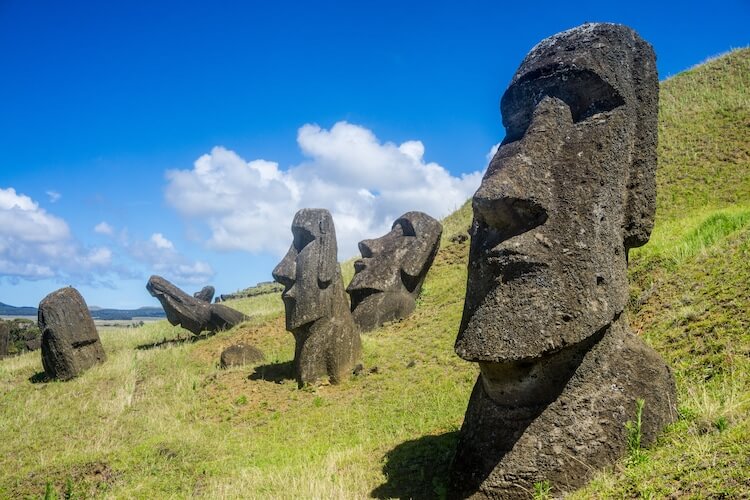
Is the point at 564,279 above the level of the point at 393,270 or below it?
below

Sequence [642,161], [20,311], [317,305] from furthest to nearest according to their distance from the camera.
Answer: [20,311] < [317,305] < [642,161]

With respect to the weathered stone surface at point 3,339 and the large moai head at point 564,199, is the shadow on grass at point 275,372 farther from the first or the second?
the weathered stone surface at point 3,339

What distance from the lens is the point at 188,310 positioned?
60.3 feet

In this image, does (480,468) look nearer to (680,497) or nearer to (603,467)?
(603,467)

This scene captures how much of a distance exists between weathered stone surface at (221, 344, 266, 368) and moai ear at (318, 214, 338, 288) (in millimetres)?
3306

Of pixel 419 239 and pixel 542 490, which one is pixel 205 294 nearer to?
pixel 419 239

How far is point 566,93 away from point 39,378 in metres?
14.8

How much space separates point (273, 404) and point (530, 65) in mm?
7428

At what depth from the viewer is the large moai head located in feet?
14.3

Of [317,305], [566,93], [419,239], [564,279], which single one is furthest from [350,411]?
[419,239]

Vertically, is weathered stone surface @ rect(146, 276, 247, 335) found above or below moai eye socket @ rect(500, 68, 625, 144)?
below

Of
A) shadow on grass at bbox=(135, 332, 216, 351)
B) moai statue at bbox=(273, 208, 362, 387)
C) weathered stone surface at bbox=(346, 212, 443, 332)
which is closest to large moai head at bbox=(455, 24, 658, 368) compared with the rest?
moai statue at bbox=(273, 208, 362, 387)

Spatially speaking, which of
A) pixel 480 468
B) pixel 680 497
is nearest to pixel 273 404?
pixel 480 468

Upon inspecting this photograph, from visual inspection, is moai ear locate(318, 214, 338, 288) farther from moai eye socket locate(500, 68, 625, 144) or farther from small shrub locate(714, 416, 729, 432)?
small shrub locate(714, 416, 729, 432)
